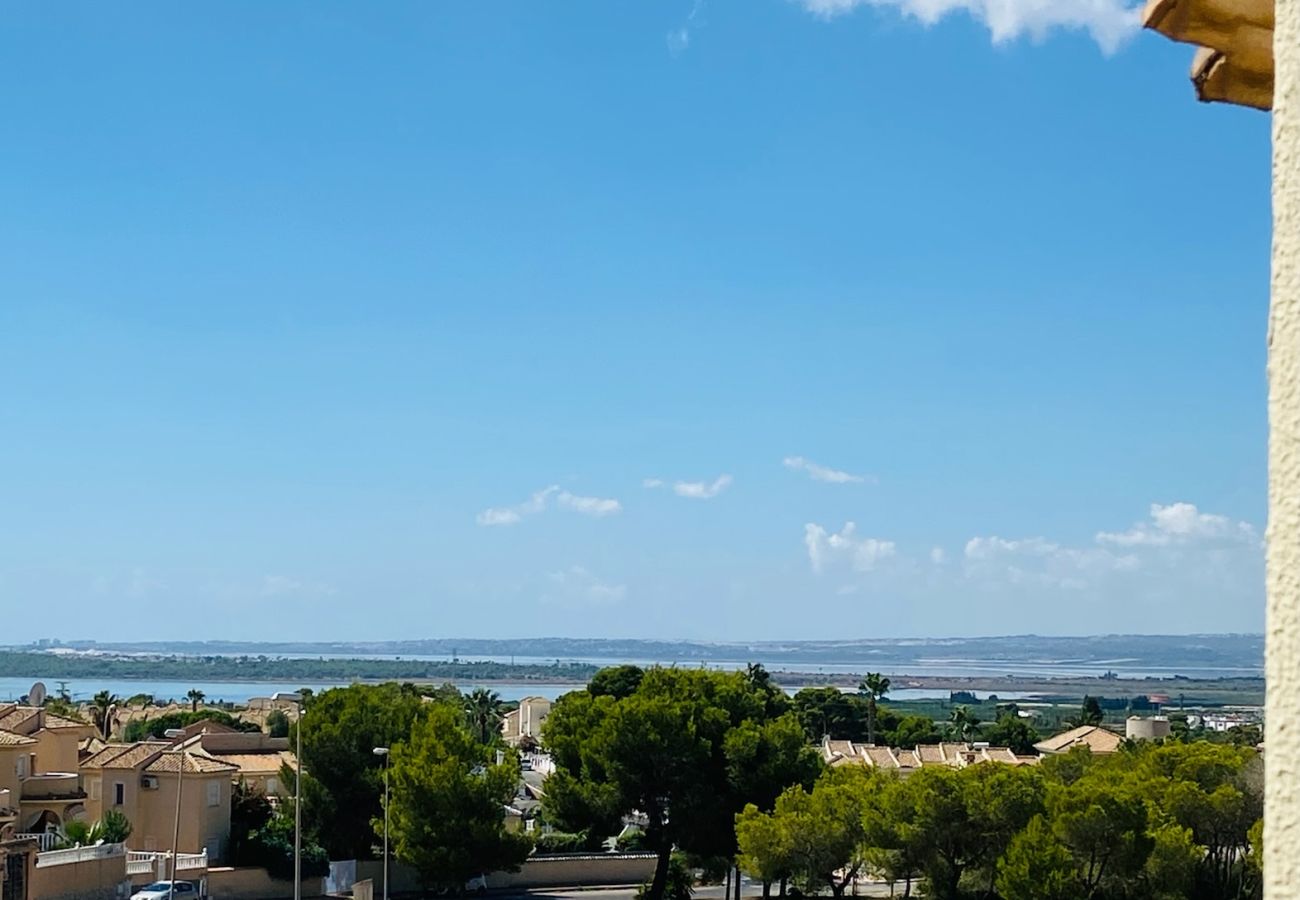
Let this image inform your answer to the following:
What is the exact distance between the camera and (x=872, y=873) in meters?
41.8

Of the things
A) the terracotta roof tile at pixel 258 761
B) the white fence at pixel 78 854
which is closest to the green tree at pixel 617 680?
the terracotta roof tile at pixel 258 761

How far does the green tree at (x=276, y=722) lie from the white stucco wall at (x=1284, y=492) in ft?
285

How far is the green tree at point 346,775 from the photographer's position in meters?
A: 46.0

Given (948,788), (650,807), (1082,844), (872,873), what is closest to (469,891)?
(650,807)

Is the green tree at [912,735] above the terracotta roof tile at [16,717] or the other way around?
the other way around

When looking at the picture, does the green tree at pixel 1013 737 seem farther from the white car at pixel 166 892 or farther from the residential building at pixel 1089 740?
the white car at pixel 166 892

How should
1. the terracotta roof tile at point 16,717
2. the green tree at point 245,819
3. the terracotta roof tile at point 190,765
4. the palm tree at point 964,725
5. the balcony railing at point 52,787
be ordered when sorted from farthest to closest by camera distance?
1. the palm tree at point 964,725
2. the terracotta roof tile at point 16,717
3. the green tree at point 245,819
4. the terracotta roof tile at point 190,765
5. the balcony railing at point 52,787

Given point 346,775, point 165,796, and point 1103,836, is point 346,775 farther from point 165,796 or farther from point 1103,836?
point 1103,836

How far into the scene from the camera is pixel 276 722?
91.2 m

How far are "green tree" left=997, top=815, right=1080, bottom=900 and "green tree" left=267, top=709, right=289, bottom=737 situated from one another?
58350mm

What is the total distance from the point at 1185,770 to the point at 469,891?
2294 centimetres

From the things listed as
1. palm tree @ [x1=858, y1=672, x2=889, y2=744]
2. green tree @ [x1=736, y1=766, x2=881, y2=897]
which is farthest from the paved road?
palm tree @ [x1=858, y1=672, x2=889, y2=744]

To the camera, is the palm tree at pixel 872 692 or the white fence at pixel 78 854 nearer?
the white fence at pixel 78 854

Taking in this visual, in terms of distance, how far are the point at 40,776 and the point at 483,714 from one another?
176 ft
